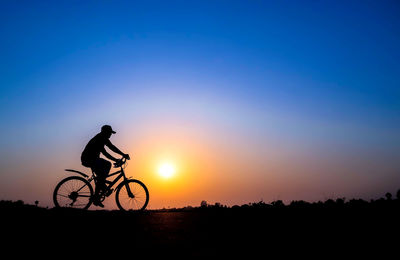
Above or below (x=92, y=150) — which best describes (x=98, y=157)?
below

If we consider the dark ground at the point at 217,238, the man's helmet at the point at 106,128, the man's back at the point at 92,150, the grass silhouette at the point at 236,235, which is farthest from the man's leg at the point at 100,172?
the dark ground at the point at 217,238

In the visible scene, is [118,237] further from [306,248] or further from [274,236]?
[306,248]

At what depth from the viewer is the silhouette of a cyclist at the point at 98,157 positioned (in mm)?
9406

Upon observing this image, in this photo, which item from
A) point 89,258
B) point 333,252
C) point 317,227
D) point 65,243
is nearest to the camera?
point 89,258

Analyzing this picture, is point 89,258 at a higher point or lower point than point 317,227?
lower

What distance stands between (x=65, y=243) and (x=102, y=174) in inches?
225

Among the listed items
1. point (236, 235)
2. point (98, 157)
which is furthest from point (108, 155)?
point (236, 235)

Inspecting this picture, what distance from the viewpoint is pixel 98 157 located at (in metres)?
9.49

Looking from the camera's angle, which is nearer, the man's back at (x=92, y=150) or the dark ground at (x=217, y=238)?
the dark ground at (x=217, y=238)

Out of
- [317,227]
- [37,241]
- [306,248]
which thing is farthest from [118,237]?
[317,227]

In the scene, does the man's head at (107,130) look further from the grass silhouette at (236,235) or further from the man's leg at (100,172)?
the grass silhouette at (236,235)

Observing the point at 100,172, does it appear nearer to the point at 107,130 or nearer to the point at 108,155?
the point at 108,155

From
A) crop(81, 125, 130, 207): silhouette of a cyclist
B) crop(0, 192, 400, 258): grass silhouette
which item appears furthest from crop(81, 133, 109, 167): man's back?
crop(0, 192, 400, 258): grass silhouette

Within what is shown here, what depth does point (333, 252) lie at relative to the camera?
3.37m
